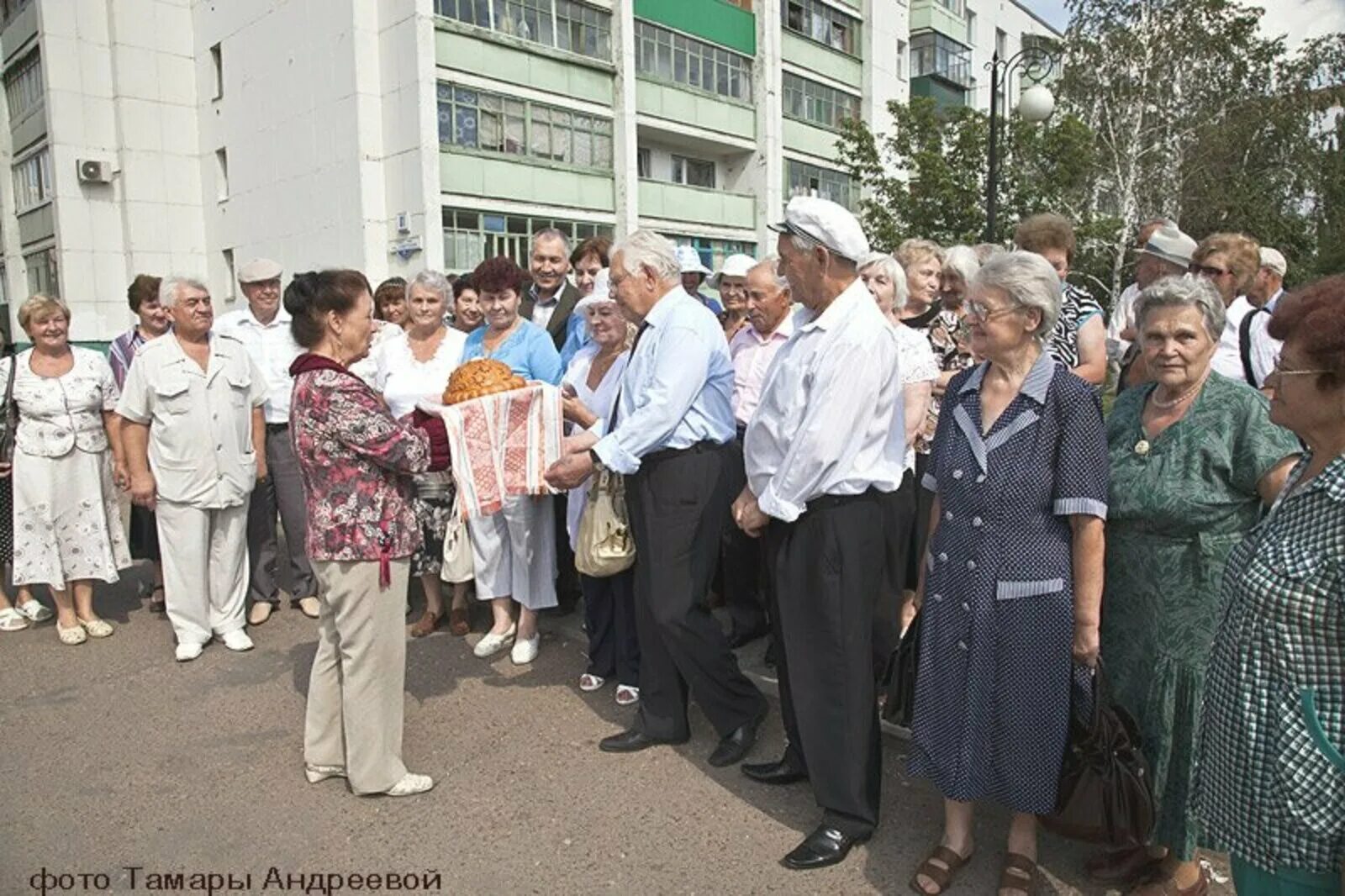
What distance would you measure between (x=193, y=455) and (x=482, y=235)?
19371 millimetres

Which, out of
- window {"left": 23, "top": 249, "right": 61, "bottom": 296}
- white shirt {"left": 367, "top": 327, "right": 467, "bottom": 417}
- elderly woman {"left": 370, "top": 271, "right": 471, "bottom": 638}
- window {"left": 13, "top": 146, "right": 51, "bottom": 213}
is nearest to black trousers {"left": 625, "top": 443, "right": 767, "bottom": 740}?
elderly woman {"left": 370, "top": 271, "right": 471, "bottom": 638}

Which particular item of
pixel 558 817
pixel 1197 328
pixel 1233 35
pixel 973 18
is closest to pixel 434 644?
pixel 558 817

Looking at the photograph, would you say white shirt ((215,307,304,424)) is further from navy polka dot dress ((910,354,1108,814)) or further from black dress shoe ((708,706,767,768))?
navy polka dot dress ((910,354,1108,814))

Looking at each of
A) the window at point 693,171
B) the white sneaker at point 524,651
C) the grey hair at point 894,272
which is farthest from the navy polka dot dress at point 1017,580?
the window at point 693,171

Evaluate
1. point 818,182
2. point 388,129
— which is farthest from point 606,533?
point 818,182

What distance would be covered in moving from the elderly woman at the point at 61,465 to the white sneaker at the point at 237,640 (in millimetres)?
886

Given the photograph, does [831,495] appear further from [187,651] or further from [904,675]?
[187,651]

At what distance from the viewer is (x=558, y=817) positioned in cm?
354

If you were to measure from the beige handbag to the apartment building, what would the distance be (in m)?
19.5

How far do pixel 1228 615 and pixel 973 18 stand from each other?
156ft

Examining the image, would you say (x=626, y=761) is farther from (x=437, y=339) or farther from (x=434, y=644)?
(x=437, y=339)

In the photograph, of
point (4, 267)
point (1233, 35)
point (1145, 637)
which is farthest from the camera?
point (4, 267)

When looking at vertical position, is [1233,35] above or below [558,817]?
above

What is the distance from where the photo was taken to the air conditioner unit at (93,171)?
26906 mm
